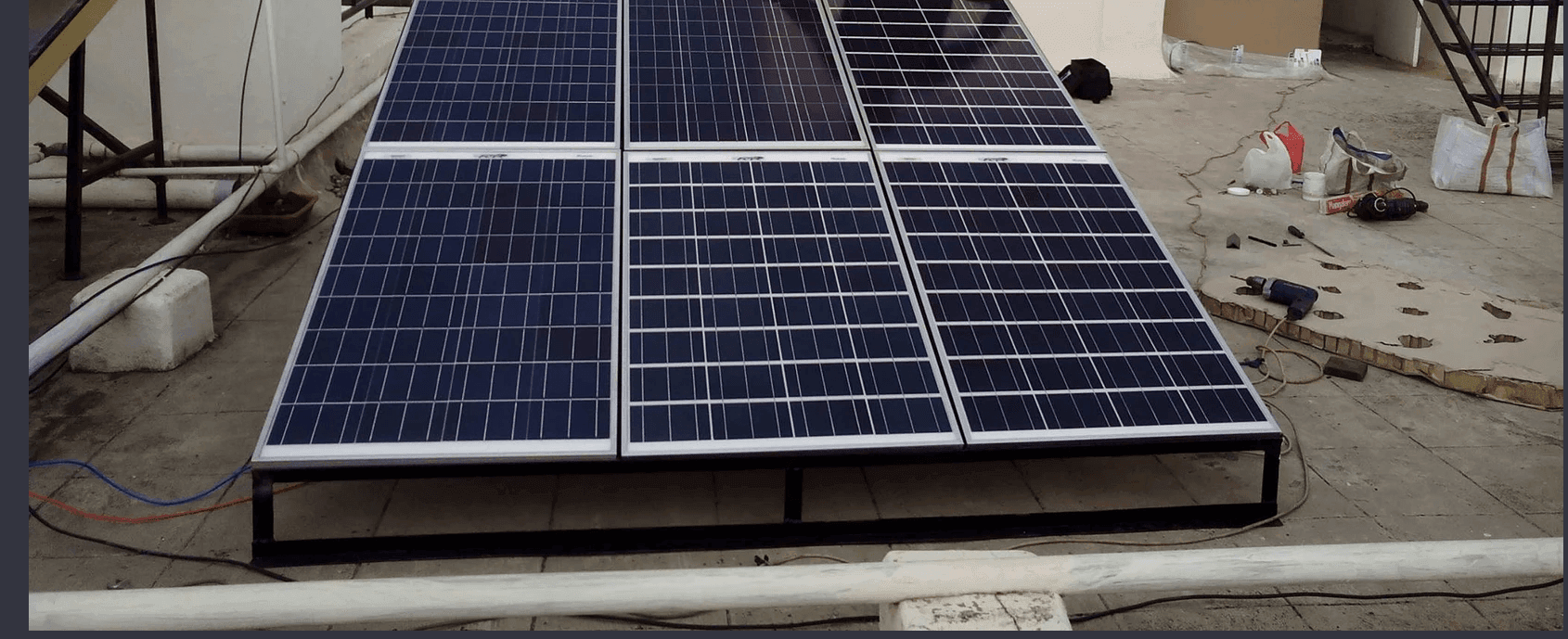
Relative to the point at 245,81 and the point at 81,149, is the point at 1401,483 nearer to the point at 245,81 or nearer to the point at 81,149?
the point at 81,149

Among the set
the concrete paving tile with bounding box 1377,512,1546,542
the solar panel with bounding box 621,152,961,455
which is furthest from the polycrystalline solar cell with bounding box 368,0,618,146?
the concrete paving tile with bounding box 1377,512,1546,542

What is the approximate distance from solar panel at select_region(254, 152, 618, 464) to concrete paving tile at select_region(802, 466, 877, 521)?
1.04 metres

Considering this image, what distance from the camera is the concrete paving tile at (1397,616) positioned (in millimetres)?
4230

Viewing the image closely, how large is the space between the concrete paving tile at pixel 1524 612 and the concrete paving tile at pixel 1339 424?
136cm

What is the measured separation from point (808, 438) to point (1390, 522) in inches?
99.7

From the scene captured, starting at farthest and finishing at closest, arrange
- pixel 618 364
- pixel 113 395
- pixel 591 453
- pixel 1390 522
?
pixel 113 395 < pixel 1390 522 < pixel 618 364 < pixel 591 453

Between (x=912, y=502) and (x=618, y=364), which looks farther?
(x=912, y=502)

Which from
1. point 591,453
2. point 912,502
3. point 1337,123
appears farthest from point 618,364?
point 1337,123

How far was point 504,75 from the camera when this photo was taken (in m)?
6.05

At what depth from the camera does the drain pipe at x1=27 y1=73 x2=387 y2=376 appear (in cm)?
552

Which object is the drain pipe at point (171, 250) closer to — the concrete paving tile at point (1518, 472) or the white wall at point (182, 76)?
the white wall at point (182, 76)

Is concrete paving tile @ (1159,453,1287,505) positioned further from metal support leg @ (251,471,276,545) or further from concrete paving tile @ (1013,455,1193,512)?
metal support leg @ (251,471,276,545)

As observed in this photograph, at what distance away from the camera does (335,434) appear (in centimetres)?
423

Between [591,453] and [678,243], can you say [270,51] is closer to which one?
[678,243]
